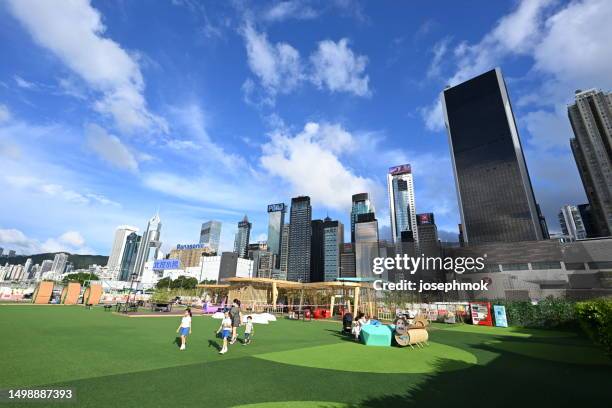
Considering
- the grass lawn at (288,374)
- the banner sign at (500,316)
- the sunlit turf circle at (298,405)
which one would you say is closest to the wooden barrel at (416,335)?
the grass lawn at (288,374)

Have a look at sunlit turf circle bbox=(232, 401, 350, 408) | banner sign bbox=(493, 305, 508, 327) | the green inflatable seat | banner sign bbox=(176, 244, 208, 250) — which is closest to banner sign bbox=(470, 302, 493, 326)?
banner sign bbox=(493, 305, 508, 327)

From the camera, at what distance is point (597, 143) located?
112 metres

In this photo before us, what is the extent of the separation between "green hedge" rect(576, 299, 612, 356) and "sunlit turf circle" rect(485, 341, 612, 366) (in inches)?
31.4

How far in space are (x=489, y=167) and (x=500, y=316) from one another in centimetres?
12003

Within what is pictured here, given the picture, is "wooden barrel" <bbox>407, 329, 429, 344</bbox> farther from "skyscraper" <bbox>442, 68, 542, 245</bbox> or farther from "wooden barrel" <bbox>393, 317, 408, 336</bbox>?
"skyscraper" <bbox>442, 68, 542, 245</bbox>

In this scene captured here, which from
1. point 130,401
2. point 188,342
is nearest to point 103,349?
point 188,342

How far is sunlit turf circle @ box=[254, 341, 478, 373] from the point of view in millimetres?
8477

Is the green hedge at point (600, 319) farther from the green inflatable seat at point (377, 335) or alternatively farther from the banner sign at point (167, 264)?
the banner sign at point (167, 264)

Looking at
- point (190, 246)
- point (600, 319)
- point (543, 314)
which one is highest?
point (190, 246)

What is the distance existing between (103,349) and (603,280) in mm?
100225

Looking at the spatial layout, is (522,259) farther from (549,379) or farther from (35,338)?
(35,338)

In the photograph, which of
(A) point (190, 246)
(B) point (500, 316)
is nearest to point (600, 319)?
(B) point (500, 316)

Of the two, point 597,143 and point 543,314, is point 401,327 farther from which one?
point 597,143

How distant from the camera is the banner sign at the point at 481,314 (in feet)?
83.4
